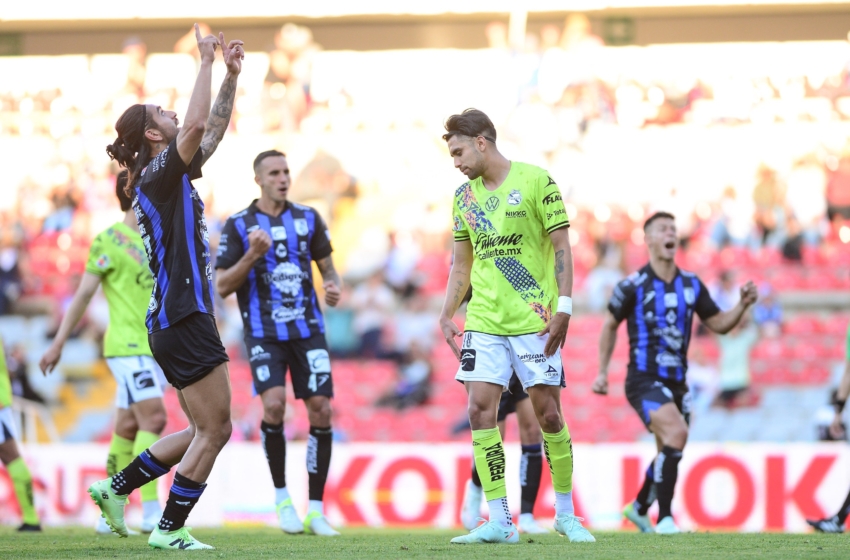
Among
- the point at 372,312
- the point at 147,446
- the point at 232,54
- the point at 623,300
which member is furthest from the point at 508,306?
the point at 372,312

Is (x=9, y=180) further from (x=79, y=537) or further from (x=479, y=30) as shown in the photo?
(x=79, y=537)

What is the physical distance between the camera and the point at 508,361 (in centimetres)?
597

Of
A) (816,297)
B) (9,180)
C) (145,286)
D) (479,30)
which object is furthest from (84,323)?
(816,297)

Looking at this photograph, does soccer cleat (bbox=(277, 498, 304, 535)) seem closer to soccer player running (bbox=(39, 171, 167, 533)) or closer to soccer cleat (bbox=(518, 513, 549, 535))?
soccer player running (bbox=(39, 171, 167, 533))

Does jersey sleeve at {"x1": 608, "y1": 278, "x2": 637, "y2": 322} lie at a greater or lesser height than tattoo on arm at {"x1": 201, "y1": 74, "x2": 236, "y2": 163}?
lesser

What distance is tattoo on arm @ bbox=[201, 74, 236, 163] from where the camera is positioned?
18.4ft

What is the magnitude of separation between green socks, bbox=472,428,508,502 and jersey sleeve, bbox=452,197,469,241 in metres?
1.12

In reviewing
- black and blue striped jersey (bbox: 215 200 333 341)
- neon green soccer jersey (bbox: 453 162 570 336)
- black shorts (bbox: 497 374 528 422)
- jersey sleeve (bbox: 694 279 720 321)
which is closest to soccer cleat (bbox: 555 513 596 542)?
neon green soccer jersey (bbox: 453 162 570 336)

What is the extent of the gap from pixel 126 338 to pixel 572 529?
147 inches

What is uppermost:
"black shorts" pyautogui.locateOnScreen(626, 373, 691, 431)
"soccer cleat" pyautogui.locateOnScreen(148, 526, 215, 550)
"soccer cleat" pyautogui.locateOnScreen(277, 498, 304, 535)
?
"black shorts" pyautogui.locateOnScreen(626, 373, 691, 431)

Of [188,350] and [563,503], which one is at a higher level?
[188,350]

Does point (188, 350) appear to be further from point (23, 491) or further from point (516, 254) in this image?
point (23, 491)

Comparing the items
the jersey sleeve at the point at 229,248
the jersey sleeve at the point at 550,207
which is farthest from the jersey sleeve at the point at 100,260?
the jersey sleeve at the point at 550,207

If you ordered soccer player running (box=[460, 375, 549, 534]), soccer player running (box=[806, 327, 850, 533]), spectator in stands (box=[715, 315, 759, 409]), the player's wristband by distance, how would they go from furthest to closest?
1. spectator in stands (box=[715, 315, 759, 409])
2. soccer player running (box=[806, 327, 850, 533])
3. soccer player running (box=[460, 375, 549, 534])
4. the player's wristband
